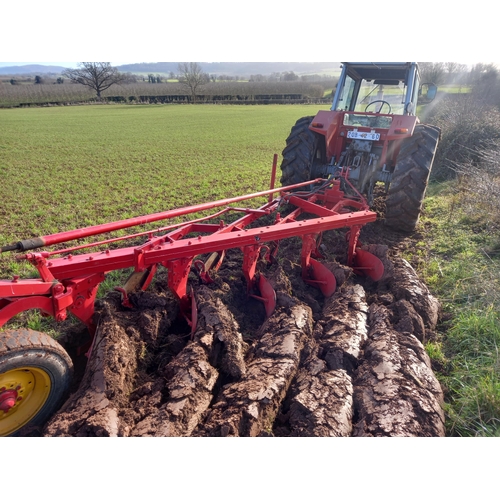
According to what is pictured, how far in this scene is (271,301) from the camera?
130 inches

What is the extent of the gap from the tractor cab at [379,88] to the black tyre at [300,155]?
0.75 metres

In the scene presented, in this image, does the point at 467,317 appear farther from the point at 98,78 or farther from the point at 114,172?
the point at 98,78

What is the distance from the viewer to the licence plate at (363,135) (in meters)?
5.00

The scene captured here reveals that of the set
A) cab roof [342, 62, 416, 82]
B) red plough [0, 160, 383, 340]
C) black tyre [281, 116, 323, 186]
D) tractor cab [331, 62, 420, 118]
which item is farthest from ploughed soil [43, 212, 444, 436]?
cab roof [342, 62, 416, 82]

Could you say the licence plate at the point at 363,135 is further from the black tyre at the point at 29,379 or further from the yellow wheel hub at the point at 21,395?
the yellow wheel hub at the point at 21,395

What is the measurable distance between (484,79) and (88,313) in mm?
26443

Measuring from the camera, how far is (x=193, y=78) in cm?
4312

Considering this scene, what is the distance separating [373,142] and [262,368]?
407cm

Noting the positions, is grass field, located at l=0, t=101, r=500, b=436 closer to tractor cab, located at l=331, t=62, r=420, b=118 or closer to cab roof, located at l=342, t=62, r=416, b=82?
tractor cab, located at l=331, t=62, r=420, b=118

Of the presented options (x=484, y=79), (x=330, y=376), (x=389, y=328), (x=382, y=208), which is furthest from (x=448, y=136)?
(x=484, y=79)

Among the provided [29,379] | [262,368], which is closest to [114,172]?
[29,379]

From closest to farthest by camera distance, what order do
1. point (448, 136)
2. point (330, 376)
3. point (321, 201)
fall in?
point (330, 376) < point (321, 201) < point (448, 136)

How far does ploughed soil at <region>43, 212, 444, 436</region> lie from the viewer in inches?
83.9

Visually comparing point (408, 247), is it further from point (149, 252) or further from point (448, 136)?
point (448, 136)
